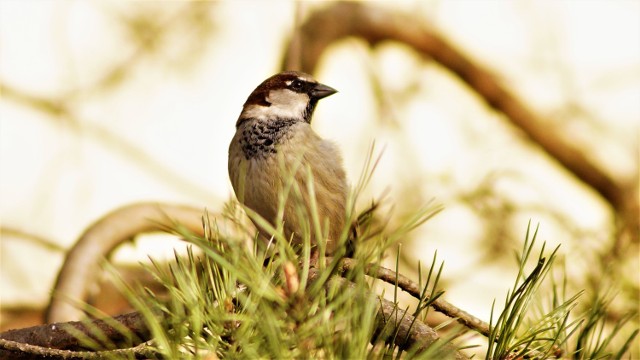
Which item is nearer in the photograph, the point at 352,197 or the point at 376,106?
the point at 352,197

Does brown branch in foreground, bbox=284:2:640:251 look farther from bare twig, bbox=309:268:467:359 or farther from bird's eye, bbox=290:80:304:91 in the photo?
bare twig, bbox=309:268:467:359

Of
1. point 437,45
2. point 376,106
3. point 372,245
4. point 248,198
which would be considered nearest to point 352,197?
point 372,245

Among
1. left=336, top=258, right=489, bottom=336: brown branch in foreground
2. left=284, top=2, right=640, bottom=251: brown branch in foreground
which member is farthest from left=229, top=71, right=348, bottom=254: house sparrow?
left=284, top=2, right=640, bottom=251: brown branch in foreground

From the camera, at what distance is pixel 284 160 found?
1.06m

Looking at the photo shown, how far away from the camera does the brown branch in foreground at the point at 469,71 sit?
72.6 inches

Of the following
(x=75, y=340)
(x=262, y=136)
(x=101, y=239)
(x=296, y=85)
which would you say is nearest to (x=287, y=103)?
(x=296, y=85)

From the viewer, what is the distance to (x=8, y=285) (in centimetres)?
181

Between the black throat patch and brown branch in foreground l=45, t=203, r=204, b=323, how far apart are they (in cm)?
11

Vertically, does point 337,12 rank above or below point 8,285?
above

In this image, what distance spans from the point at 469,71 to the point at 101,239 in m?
1.11

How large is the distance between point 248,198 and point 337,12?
0.89 m

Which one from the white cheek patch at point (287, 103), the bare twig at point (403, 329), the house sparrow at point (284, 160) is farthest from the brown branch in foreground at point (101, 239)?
the bare twig at point (403, 329)

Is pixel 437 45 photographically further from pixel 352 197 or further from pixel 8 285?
pixel 352 197

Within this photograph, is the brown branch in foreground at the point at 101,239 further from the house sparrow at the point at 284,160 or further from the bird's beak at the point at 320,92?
the bird's beak at the point at 320,92
